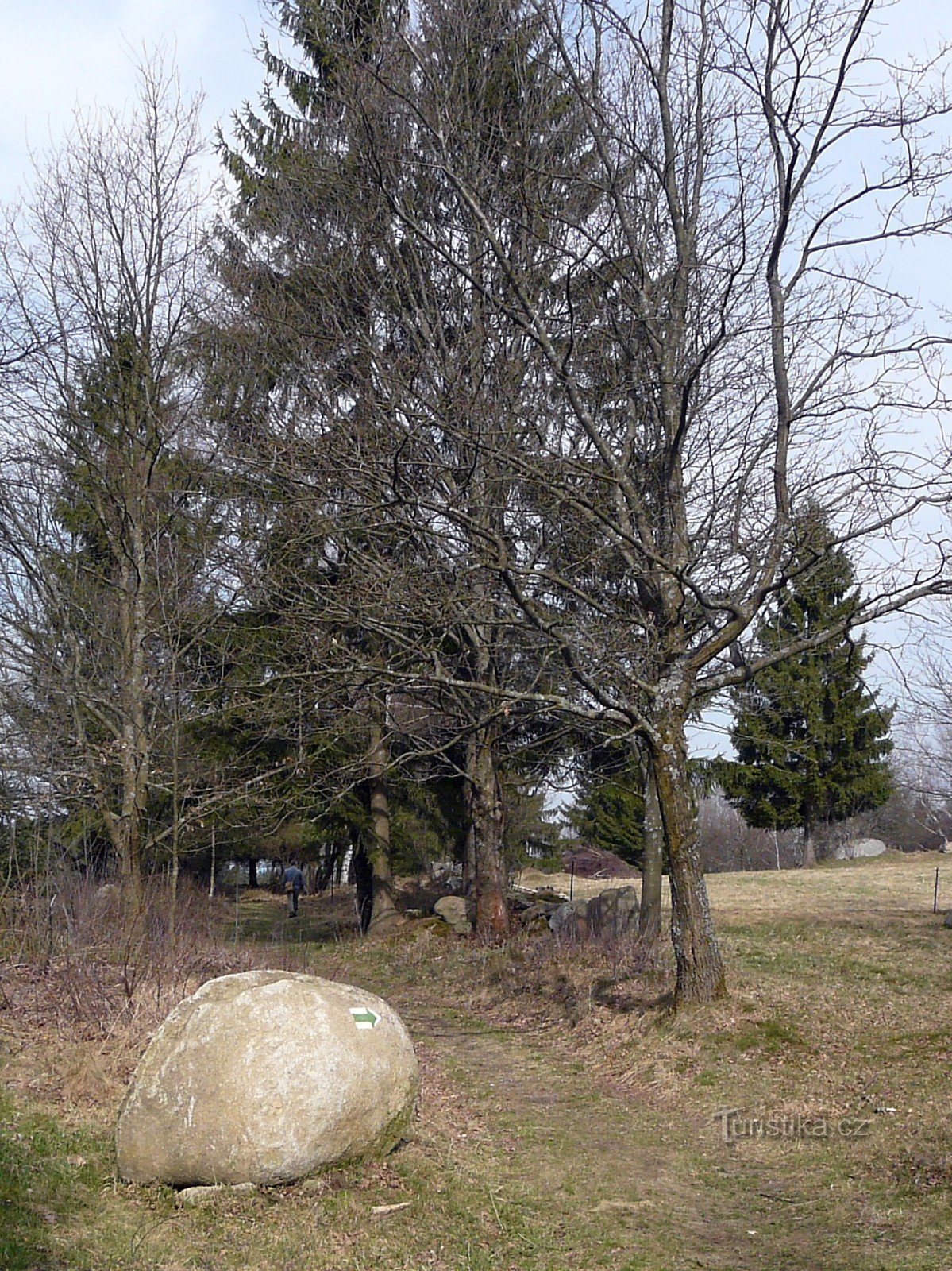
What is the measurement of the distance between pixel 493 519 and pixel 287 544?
7.37ft

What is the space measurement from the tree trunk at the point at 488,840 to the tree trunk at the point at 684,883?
21.2 feet

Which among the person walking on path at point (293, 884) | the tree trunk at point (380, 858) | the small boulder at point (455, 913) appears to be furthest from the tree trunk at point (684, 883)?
the person walking on path at point (293, 884)

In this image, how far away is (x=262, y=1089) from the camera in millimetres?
5707

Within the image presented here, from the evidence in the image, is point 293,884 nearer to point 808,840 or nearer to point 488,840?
point 488,840

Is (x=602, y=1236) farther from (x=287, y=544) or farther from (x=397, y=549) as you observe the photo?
(x=397, y=549)

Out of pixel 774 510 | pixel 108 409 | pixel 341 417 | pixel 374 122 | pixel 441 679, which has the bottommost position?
pixel 441 679

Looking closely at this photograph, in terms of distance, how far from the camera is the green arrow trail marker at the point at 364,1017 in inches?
245

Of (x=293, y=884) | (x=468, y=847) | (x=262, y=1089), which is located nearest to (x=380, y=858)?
(x=468, y=847)

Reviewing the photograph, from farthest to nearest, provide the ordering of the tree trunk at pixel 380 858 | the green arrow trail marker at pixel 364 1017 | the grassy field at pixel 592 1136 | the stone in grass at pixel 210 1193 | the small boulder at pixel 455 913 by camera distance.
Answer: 1. the tree trunk at pixel 380 858
2. the small boulder at pixel 455 913
3. the green arrow trail marker at pixel 364 1017
4. the stone in grass at pixel 210 1193
5. the grassy field at pixel 592 1136

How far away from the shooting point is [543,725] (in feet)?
55.5

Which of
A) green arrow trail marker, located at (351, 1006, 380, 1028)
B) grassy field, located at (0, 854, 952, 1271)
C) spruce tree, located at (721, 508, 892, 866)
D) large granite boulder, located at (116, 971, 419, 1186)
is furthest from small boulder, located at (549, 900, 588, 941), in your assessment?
spruce tree, located at (721, 508, 892, 866)

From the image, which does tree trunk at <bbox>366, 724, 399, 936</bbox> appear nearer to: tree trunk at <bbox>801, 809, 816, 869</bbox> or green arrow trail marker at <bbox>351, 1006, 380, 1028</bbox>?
green arrow trail marker at <bbox>351, 1006, 380, 1028</bbox>

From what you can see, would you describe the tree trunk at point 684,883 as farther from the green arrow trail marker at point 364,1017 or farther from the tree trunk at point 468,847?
the tree trunk at point 468,847

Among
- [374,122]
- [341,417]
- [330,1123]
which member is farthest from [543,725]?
[330,1123]
